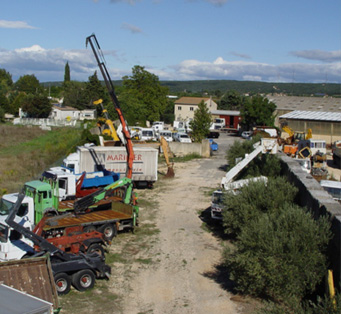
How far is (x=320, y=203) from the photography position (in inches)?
593

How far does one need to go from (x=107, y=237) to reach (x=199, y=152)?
28.8 m

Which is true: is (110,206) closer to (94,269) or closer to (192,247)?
(192,247)

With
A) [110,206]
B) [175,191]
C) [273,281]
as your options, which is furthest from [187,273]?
[175,191]

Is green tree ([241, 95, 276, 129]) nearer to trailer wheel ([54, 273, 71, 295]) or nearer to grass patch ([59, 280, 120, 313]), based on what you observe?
grass patch ([59, 280, 120, 313])

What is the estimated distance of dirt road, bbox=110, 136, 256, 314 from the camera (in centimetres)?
1314

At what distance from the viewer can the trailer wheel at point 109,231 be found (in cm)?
1878

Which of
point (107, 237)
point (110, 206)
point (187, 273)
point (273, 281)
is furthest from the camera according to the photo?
point (110, 206)

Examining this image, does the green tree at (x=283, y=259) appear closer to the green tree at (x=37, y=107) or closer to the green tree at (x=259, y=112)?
the green tree at (x=259, y=112)

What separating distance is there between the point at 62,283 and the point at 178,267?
4.62 meters

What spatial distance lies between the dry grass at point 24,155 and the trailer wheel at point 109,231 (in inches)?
333

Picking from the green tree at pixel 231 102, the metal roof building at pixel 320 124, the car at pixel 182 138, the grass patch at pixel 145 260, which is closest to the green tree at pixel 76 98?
the green tree at pixel 231 102

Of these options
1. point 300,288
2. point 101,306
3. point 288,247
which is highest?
point 288,247

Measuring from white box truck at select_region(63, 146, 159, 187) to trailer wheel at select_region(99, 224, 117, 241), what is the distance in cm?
1016

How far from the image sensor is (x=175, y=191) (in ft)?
98.7
